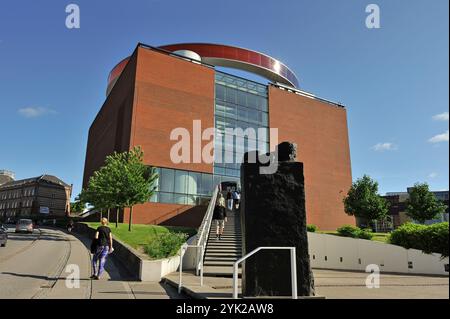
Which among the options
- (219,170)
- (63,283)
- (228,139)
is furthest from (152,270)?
(228,139)

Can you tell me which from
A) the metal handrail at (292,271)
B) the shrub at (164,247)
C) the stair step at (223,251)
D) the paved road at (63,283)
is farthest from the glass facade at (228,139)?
the metal handrail at (292,271)

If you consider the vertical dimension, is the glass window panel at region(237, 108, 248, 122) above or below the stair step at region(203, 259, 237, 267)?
Result: above

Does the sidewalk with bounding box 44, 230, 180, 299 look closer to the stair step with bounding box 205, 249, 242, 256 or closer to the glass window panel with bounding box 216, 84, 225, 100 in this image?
the stair step with bounding box 205, 249, 242, 256

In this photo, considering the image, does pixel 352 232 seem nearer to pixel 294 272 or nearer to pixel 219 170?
pixel 219 170

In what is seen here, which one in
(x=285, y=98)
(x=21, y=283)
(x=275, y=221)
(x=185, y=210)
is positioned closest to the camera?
(x=275, y=221)

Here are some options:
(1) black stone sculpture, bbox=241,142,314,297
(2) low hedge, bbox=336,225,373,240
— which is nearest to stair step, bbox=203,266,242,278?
(1) black stone sculpture, bbox=241,142,314,297

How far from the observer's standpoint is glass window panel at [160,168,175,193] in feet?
96.0

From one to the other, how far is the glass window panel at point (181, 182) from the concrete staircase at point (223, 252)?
1244 cm

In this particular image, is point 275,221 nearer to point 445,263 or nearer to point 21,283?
point 21,283

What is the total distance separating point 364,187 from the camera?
31.7 metres

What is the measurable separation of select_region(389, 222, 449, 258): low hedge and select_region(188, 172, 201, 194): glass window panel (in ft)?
60.5
